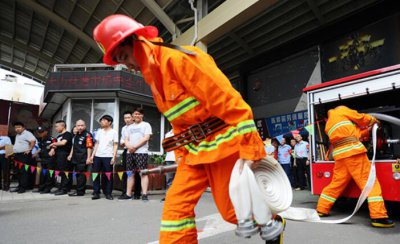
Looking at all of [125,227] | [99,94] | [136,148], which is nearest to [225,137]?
[125,227]

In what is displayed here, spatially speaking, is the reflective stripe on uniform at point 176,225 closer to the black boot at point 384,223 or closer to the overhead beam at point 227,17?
the black boot at point 384,223

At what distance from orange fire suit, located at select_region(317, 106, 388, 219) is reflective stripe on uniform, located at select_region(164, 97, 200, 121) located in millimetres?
→ 3333

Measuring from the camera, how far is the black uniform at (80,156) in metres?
7.43

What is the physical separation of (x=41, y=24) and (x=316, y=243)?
1983 cm

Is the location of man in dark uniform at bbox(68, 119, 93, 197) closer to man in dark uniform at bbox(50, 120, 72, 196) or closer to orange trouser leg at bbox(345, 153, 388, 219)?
man in dark uniform at bbox(50, 120, 72, 196)

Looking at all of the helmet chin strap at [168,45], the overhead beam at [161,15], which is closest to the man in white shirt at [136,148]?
the helmet chin strap at [168,45]

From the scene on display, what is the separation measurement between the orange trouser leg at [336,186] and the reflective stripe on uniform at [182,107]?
11.5ft

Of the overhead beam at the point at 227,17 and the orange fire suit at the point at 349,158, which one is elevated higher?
the overhead beam at the point at 227,17

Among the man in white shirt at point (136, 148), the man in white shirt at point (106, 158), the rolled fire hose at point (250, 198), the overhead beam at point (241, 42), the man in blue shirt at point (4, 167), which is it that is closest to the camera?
the rolled fire hose at point (250, 198)

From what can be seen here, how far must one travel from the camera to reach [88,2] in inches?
569

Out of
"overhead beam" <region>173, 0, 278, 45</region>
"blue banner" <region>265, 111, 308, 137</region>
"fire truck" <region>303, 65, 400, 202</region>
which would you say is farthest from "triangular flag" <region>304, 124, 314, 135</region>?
"blue banner" <region>265, 111, 308, 137</region>

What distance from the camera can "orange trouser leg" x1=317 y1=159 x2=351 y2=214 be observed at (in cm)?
470

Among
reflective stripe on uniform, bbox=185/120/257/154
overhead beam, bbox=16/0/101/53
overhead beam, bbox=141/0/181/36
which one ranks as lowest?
reflective stripe on uniform, bbox=185/120/257/154

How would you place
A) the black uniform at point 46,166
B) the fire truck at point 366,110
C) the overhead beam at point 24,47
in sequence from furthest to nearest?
1. the overhead beam at point 24,47
2. the black uniform at point 46,166
3. the fire truck at point 366,110
